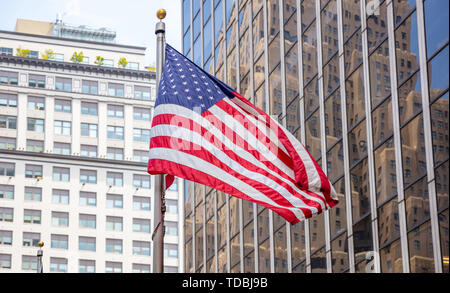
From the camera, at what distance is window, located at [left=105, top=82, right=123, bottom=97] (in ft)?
404

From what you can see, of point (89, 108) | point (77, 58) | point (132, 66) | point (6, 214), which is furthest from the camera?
point (132, 66)

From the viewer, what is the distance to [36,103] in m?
119

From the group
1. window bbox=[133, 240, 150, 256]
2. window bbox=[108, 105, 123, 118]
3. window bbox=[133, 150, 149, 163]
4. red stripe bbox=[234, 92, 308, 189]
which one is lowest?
red stripe bbox=[234, 92, 308, 189]

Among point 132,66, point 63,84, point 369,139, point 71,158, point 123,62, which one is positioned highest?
point 132,66

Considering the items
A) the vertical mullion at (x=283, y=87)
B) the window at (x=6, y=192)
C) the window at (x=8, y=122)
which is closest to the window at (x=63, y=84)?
the window at (x=8, y=122)

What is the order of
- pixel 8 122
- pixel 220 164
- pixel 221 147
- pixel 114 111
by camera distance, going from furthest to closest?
pixel 114 111
pixel 8 122
pixel 221 147
pixel 220 164

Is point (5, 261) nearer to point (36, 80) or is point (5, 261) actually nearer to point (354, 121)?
point (36, 80)

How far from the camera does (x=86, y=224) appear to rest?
114938 mm

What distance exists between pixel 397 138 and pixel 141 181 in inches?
3600

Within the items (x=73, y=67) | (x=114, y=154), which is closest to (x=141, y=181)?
(x=114, y=154)

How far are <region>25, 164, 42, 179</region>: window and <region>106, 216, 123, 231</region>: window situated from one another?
10.1 meters

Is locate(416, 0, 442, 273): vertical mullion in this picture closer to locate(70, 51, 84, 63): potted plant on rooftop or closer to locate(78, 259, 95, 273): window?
locate(78, 259, 95, 273): window

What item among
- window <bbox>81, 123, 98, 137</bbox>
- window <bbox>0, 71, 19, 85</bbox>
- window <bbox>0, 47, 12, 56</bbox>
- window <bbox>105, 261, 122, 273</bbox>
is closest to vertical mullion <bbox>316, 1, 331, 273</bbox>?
window <bbox>105, 261, 122, 273</bbox>
